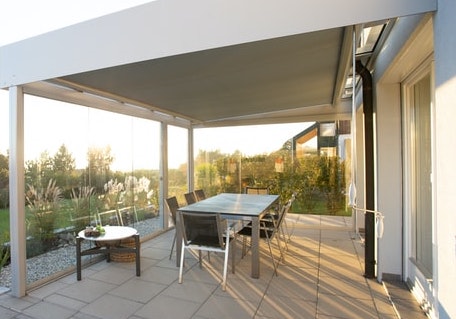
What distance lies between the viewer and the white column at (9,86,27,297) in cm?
330

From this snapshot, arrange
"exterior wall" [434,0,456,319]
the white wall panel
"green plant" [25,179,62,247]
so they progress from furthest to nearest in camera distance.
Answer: "green plant" [25,179,62,247], the white wall panel, "exterior wall" [434,0,456,319]

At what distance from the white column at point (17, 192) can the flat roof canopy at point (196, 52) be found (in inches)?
10.9

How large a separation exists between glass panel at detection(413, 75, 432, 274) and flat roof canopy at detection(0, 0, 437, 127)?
847mm

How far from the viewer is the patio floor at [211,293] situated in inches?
116

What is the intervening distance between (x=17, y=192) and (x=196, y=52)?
251 cm

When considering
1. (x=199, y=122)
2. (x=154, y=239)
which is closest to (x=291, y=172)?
(x=199, y=122)

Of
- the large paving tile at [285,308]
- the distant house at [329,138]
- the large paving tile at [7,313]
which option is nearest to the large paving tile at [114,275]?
the large paving tile at [7,313]

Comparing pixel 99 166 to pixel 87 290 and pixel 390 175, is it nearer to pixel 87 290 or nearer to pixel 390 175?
pixel 87 290

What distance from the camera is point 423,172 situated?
3.05m

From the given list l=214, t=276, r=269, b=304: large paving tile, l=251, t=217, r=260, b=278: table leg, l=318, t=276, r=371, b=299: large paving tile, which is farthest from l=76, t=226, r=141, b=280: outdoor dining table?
l=318, t=276, r=371, b=299: large paving tile

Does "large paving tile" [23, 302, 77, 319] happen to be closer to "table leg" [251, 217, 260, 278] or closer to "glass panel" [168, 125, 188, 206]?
"table leg" [251, 217, 260, 278]

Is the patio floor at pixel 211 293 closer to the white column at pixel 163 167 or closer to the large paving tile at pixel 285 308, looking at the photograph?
the large paving tile at pixel 285 308

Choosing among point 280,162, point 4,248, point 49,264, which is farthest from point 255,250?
point 280,162

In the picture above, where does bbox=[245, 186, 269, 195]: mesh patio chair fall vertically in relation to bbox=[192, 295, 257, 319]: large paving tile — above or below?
above
